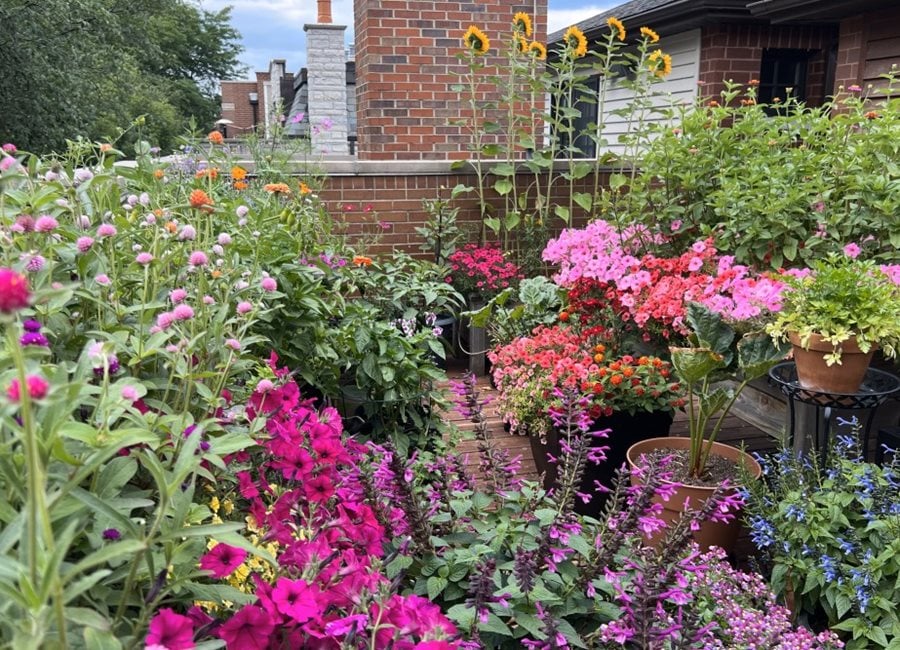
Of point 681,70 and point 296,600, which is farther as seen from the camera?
point 681,70

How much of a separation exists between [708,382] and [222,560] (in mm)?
1987

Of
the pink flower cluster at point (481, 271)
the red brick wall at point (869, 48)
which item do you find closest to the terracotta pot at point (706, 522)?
the pink flower cluster at point (481, 271)

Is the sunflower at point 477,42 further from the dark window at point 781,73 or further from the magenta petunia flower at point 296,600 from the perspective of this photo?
the magenta petunia flower at point 296,600

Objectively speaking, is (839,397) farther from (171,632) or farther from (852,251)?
(171,632)

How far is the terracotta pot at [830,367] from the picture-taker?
228cm

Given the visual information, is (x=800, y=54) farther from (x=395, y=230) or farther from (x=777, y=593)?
(x=777, y=593)

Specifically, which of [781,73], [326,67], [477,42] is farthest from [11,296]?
[326,67]

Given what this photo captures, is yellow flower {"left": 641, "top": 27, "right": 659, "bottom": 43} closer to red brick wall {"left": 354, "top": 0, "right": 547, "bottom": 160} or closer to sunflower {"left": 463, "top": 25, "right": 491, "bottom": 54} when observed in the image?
sunflower {"left": 463, "top": 25, "right": 491, "bottom": 54}

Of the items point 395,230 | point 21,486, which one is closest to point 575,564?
point 21,486

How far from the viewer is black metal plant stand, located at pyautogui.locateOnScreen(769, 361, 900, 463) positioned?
2.30 meters

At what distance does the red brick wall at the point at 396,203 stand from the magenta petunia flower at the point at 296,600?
419cm

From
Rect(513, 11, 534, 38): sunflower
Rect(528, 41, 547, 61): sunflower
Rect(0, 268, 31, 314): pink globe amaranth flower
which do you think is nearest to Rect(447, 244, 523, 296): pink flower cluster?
Rect(528, 41, 547, 61): sunflower

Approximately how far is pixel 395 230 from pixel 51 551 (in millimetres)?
4811

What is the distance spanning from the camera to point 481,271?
4.75 metres
